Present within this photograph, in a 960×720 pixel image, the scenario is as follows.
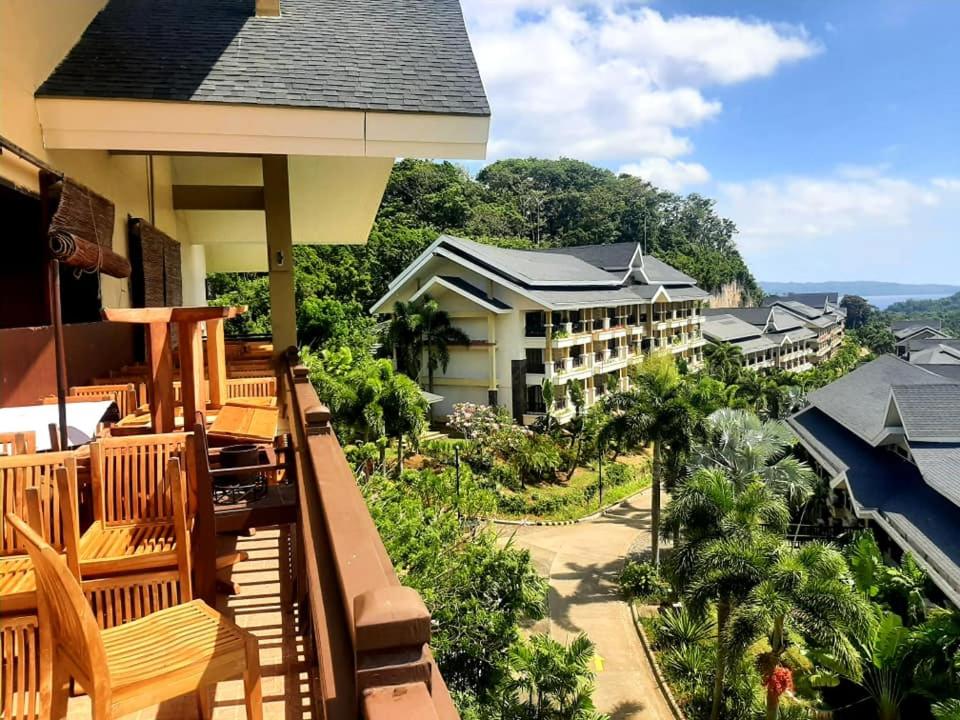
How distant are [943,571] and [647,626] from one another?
18.6 ft

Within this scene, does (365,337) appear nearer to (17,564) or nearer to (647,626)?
(647,626)

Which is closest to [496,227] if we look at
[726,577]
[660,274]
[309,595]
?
[660,274]

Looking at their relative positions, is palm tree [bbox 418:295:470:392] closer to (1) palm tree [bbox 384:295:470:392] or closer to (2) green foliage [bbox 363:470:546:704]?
(1) palm tree [bbox 384:295:470:392]

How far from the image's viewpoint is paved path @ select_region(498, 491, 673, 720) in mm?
11938

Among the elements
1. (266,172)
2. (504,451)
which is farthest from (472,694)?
(504,451)

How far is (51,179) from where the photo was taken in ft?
14.9

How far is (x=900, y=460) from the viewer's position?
16.8 meters

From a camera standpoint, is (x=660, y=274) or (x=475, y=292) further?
(x=660, y=274)

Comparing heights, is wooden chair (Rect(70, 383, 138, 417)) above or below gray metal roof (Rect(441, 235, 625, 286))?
below

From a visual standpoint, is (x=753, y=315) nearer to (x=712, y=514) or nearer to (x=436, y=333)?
(x=436, y=333)

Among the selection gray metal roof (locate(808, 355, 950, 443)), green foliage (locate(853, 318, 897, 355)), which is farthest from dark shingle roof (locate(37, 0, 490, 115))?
green foliage (locate(853, 318, 897, 355))

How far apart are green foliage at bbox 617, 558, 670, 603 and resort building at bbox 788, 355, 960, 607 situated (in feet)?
15.3

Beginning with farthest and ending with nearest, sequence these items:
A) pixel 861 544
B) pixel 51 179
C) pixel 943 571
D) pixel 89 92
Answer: pixel 861 544 < pixel 943 571 < pixel 89 92 < pixel 51 179

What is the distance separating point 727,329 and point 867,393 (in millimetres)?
27451
